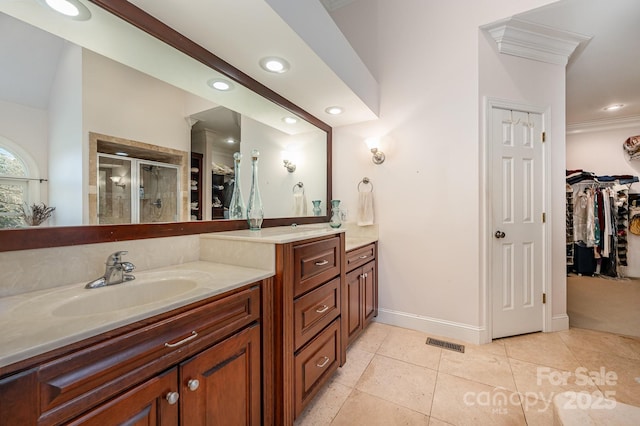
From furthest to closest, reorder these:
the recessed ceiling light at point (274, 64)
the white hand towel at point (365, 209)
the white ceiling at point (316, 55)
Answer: the white hand towel at point (365, 209)
the recessed ceiling light at point (274, 64)
the white ceiling at point (316, 55)

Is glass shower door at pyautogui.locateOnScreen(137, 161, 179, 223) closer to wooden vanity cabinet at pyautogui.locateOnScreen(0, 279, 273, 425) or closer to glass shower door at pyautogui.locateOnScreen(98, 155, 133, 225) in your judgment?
glass shower door at pyautogui.locateOnScreen(98, 155, 133, 225)

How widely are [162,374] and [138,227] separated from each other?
75cm

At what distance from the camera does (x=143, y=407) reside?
73 centimetres

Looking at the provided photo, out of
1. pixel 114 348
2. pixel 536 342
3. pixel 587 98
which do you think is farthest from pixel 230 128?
pixel 587 98

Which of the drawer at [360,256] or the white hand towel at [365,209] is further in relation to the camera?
the white hand towel at [365,209]

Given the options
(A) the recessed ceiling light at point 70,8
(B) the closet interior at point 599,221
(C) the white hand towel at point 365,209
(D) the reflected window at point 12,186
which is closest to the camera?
(D) the reflected window at point 12,186

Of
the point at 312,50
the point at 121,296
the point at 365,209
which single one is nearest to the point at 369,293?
the point at 365,209

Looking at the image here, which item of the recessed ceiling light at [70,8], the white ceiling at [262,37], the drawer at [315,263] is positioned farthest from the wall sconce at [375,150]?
the recessed ceiling light at [70,8]

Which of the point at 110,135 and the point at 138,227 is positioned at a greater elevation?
the point at 110,135

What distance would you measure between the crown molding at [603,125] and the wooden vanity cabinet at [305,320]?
17.7 ft

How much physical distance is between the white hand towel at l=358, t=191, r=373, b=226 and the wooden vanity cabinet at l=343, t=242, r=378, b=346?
245mm

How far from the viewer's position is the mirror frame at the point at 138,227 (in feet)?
3.07

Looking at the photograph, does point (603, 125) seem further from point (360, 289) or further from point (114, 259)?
point (114, 259)

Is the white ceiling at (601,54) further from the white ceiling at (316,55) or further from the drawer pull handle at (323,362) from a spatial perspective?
the drawer pull handle at (323,362)
